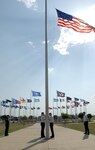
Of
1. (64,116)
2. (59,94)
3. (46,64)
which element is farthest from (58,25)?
(64,116)

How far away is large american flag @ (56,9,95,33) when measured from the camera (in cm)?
2066

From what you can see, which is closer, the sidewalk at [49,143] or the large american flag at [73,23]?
the sidewalk at [49,143]

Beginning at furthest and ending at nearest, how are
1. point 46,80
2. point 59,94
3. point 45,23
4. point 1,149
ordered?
point 59,94, point 45,23, point 46,80, point 1,149

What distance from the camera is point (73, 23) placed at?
20953 millimetres

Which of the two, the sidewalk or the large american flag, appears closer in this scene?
the sidewalk

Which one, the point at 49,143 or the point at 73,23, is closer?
the point at 49,143

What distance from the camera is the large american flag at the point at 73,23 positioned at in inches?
813

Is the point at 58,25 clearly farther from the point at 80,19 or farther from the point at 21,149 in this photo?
the point at 21,149

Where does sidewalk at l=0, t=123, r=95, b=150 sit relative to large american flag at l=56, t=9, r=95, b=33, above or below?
below

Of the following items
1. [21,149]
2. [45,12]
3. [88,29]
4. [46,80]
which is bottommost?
[21,149]

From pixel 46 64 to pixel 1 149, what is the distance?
331 inches

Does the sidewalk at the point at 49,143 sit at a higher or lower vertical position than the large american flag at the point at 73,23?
lower

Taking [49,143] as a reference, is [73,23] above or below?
above

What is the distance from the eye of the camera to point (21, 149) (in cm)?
1327
